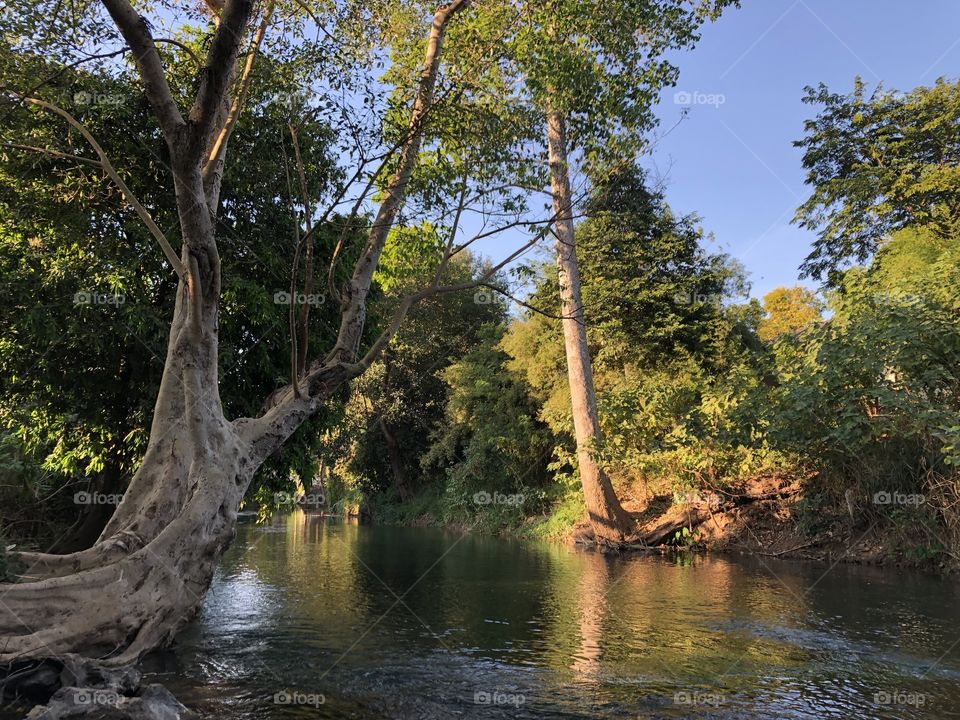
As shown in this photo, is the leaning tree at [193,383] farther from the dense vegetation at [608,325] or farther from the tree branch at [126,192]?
the dense vegetation at [608,325]

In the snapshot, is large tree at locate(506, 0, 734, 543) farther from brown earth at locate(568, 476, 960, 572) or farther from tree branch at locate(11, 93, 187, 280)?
brown earth at locate(568, 476, 960, 572)

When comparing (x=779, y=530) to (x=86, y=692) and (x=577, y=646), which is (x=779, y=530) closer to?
(x=577, y=646)

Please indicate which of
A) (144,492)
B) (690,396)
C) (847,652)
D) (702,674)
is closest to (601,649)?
(702,674)

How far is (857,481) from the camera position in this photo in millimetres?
14359

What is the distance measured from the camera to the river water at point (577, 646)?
232 inches

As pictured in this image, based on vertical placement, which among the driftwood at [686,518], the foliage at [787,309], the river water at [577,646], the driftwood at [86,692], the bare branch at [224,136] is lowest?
the river water at [577,646]

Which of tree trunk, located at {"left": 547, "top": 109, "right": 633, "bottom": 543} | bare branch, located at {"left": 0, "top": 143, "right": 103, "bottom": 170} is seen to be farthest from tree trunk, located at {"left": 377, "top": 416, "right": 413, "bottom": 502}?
Result: bare branch, located at {"left": 0, "top": 143, "right": 103, "bottom": 170}

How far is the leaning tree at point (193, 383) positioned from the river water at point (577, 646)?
100 centimetres

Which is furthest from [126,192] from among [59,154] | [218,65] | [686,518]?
[686,518]

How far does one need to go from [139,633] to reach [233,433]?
2.30 m

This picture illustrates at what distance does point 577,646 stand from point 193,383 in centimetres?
528

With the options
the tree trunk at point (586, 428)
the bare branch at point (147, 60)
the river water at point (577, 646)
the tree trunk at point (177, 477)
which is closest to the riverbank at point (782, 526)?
the tree trunk at point (586, 428)

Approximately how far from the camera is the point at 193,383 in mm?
7504

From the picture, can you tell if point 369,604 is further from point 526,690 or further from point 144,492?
point 526,690
